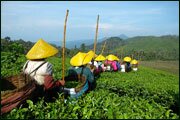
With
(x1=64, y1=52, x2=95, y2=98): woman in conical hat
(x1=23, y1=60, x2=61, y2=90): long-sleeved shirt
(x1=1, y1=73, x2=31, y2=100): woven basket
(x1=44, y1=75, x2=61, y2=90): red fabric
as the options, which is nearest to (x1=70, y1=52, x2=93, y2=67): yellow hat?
(x1=64, y1=52, x2=95, y2=98): woman in conical hat

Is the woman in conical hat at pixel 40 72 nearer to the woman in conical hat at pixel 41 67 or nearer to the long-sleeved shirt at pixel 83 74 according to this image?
the woman in conical hat at pixel 41 67

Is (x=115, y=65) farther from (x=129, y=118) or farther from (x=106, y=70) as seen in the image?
(x=129, y=118)

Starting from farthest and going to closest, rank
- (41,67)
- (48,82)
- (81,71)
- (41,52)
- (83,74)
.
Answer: (81,71)
(83,74)
(41,52)
(41,67)
(48,82)

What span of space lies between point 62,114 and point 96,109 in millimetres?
805

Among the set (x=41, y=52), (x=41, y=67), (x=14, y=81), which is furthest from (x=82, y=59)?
(x=14, y=81)

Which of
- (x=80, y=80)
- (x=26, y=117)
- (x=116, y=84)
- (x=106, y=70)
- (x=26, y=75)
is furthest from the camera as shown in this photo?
(x=106, y=70)

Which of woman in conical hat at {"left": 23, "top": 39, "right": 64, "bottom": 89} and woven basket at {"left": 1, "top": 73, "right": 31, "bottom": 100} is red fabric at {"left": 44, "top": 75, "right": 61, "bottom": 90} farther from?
woven basket at {"left": 1, "top": 73, "right": 31, "bottom": 100}

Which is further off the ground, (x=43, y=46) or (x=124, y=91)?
(x=43, y=46)

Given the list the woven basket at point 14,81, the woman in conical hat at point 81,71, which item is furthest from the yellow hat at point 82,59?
the woven basket at point 14,81

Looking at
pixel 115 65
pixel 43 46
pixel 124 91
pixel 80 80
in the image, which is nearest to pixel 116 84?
pixel 124 91

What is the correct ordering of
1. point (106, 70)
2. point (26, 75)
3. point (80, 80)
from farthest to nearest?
point (106, 70)
point (80, 80)
point (26, 75)

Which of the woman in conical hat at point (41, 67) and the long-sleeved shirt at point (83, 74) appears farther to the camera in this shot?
the long-sleeved shirt at point (83, 74)

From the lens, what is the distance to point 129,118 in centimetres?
580

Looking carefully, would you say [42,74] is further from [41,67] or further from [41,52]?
[41,52]
